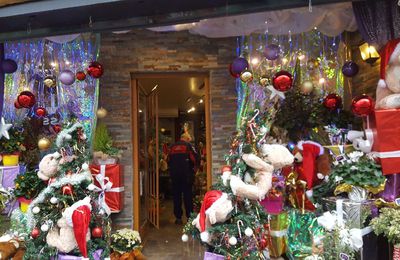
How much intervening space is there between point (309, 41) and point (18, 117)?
415cm

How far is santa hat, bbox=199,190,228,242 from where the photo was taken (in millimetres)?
3252

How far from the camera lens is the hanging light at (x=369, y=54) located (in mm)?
4535

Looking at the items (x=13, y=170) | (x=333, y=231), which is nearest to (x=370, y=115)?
(x=333, y=231)

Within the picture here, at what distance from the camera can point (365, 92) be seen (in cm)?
505

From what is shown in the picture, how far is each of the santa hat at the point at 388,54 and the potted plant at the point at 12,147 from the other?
4.49 metres

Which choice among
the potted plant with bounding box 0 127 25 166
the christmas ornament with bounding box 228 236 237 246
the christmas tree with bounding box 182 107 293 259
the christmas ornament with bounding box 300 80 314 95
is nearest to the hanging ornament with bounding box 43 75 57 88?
the potted plant with bounding box 0 127 25 166

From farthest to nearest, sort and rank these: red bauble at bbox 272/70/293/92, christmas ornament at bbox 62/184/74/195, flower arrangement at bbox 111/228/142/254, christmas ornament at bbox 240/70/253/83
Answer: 1. flower arrangement at bbox 111/228/142/254
2. christmas ornament at bbox 240/70/253/83
3. red bauble at bbox 272/70/293/92
4. christmas ornament at bbox 62/184/74/195

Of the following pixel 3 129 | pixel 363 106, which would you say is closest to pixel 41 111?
pixel 3 129

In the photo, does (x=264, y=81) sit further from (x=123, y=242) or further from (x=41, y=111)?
(x=41, y=111)

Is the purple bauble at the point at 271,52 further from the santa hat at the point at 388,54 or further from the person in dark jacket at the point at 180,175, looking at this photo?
the person in dark jacket at the point at 180,175

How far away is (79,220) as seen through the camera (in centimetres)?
345

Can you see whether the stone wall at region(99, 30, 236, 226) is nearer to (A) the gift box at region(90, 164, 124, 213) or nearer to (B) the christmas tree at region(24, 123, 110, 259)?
(A) the gift box at region(90, 164, 124, 213)

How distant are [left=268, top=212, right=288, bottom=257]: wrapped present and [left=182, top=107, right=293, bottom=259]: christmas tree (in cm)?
72

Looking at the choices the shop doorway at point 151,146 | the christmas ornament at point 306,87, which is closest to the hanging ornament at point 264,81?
the christmas ornament at point 306,87
